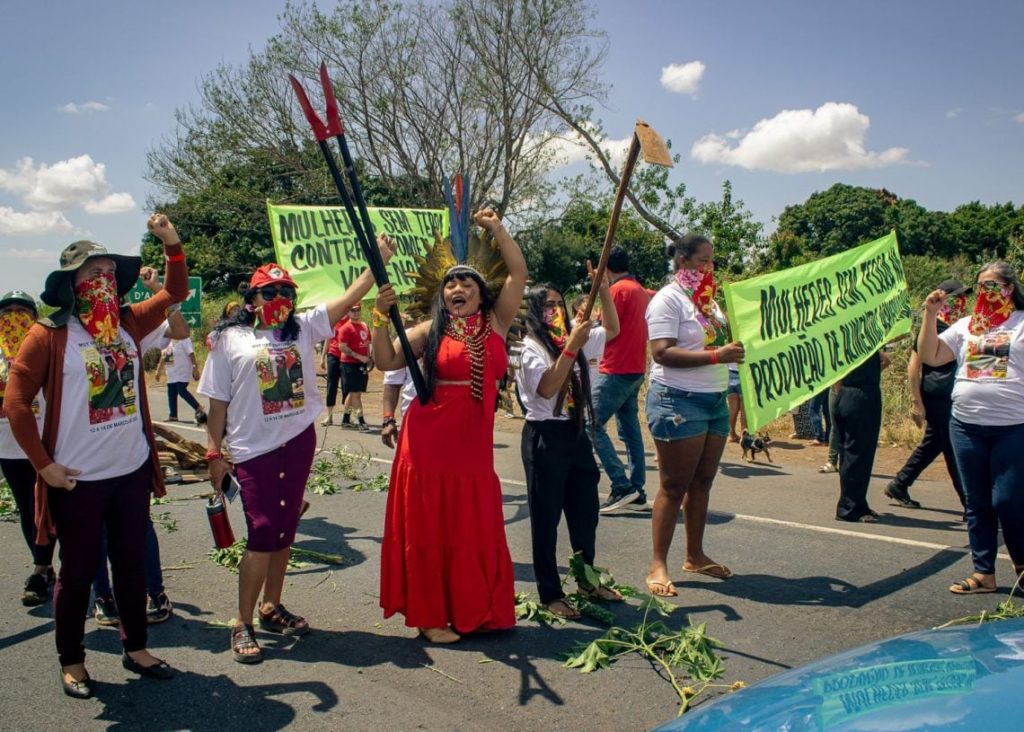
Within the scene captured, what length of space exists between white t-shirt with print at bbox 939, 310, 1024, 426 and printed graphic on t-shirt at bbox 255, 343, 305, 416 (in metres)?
3.92

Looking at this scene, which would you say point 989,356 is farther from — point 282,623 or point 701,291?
point 282,623

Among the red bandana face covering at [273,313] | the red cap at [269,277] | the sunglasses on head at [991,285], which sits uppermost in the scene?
the red cap at [269,277]

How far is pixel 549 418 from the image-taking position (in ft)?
16.2

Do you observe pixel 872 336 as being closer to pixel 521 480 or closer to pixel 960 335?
pixel 960 335

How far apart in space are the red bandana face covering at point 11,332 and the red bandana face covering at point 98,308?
1.71 metres

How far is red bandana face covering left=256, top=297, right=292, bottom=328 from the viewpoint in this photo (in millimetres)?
4539

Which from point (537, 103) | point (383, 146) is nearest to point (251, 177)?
point (383, 146)

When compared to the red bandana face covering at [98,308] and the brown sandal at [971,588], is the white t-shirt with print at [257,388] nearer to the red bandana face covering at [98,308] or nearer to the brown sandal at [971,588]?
the red bandana face covering at [98,308]

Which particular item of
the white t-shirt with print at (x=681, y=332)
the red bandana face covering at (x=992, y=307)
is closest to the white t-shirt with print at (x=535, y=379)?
the white t-shirt with print at (x=681, y=332)

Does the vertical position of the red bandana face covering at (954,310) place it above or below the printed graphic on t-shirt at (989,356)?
above

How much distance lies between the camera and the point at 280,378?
448cm

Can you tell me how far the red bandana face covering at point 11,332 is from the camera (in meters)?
5.45

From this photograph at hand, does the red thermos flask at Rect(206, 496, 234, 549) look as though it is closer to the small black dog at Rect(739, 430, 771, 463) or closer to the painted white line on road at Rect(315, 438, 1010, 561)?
the painted white line on road at Rect(315, 438, 1010, 561)

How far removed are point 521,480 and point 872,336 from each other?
3.94 metres
